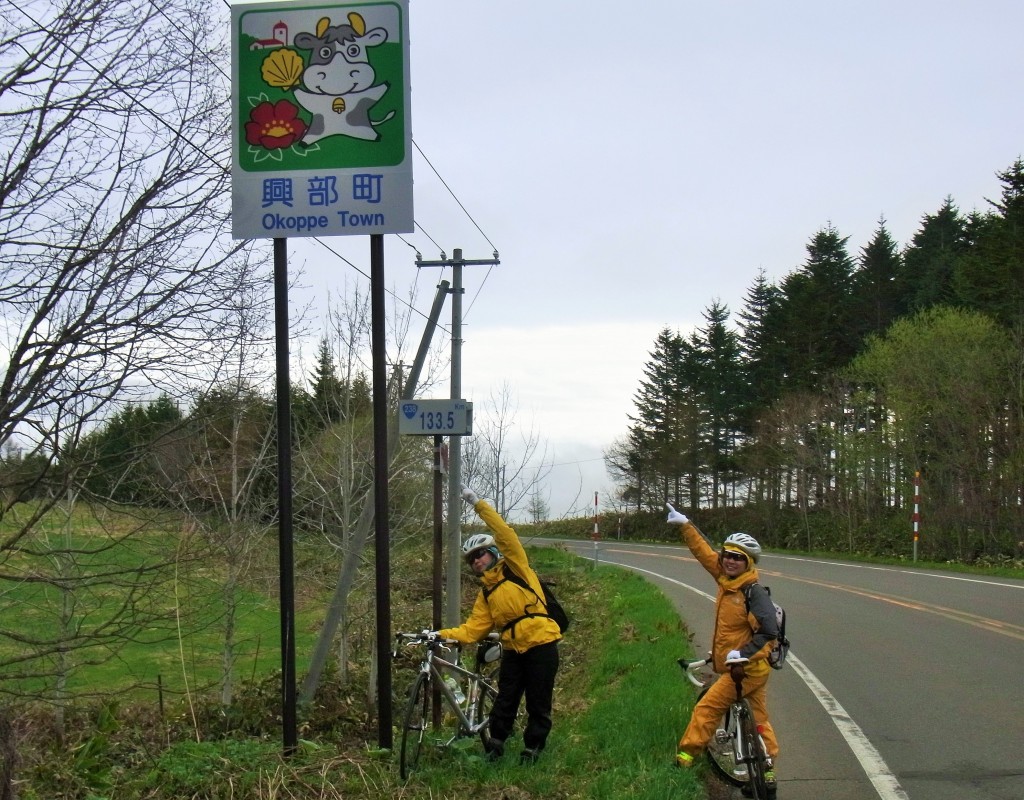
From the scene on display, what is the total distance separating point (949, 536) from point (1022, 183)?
41.4 ft

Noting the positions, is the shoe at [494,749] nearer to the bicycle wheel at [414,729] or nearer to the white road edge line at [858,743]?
the bicycle wheel at [414,729]

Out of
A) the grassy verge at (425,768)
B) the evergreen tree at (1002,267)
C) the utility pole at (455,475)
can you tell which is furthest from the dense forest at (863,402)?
the grassy verge at (425,768)

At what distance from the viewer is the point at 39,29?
6602mm

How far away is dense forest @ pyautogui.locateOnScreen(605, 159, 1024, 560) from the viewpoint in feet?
102

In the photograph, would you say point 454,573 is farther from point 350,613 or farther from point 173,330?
point 173,330

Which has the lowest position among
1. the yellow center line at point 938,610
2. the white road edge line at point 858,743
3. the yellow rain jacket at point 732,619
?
Result: the yellow center line at point 938,610

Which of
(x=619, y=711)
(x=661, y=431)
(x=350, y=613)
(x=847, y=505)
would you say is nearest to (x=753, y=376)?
(x=661, y=431)

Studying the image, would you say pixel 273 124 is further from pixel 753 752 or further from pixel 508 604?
pixel 753 752

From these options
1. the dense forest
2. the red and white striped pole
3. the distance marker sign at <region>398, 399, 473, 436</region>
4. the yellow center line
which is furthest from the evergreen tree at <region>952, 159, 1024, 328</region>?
the distance marker sign at <region>398, 399, 473, 436</region>

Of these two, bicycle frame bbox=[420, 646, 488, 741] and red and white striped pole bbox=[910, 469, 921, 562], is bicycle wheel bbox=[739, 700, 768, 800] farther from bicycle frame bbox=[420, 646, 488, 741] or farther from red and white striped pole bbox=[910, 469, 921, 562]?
red and white striped pole bbox=[910, 469, 921, 562]

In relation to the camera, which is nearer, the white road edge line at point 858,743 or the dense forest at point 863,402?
the white road edge line at point 858,743

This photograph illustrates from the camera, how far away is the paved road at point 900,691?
6.95 metres

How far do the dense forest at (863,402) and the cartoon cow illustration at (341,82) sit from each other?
88.3ft

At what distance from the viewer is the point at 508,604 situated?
685cm
